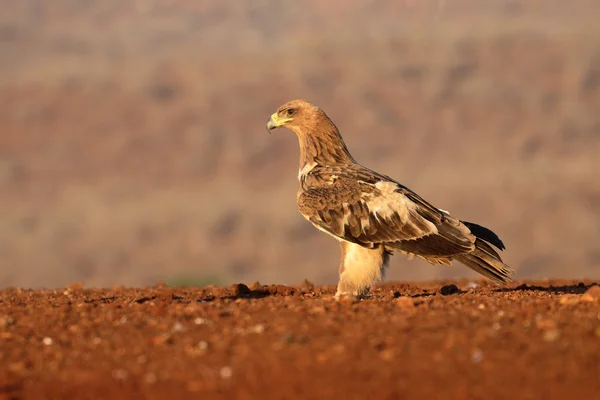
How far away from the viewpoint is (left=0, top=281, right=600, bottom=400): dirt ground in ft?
23.4

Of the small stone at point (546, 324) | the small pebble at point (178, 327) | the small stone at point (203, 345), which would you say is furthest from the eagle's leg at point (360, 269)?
the small stone at point (203, 345)

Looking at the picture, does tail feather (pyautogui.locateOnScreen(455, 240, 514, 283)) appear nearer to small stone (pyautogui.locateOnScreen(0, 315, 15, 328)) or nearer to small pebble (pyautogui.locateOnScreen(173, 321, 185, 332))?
small pebble (pyautogui.locateOnScreen(173, 321, 185, 332))

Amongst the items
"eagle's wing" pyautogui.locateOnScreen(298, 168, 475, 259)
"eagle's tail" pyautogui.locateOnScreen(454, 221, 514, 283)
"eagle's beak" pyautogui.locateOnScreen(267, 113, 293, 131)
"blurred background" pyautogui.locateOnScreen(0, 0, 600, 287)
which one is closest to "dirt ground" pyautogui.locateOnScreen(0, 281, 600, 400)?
"eagle's tail" pyautogui.locateOnScreen(454, 221, 514, 283)

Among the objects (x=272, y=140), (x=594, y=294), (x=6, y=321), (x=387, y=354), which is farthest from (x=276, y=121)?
(x=272, y=140)

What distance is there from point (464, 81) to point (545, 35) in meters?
8.26

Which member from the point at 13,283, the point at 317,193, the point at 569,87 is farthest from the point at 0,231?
the point at 317,193

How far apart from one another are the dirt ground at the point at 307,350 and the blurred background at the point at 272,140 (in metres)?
39.8

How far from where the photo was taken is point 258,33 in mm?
93500

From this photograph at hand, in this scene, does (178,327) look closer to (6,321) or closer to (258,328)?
(258,328)

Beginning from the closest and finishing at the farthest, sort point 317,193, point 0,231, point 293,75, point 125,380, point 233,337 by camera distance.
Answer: point 125,380 → point 233,337 → point 317,193 → point 0,231 → point 293,75

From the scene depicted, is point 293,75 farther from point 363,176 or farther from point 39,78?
point 363,176

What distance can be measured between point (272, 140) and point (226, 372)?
60.8 m

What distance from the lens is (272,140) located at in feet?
223

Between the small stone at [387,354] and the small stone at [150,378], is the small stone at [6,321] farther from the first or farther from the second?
the small stone at [387,354]
